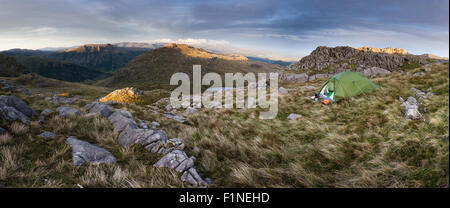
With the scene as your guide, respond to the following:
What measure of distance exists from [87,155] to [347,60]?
4865 inches

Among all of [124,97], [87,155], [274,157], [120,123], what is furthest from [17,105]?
[124,97]

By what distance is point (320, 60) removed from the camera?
11031 cm

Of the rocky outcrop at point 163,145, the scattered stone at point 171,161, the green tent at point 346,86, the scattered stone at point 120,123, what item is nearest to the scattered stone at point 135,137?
the rocky outcrop at point 163,145

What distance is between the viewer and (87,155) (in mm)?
4750

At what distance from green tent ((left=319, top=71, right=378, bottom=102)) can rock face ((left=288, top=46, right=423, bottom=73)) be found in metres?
90.2

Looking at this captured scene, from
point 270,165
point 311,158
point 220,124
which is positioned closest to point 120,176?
point 270,165

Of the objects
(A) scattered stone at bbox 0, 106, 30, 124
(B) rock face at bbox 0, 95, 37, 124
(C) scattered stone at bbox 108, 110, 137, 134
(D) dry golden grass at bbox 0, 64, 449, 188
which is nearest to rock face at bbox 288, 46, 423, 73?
(D) dry golden grass at bbox 0, 64, 449, 188

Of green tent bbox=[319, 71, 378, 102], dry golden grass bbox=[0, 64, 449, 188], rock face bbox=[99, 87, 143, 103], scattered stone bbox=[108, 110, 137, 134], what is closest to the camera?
dry golden grass bbox=[0, 64, 449, 188]

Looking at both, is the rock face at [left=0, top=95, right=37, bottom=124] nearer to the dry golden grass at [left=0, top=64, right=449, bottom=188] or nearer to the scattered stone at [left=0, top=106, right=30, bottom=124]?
the scattered stone at [left=0, top=106, right=30, bottom=124]

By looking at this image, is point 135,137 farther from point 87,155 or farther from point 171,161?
point 171,161

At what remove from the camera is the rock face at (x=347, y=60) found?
89250mm

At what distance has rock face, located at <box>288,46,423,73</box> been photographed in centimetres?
8925

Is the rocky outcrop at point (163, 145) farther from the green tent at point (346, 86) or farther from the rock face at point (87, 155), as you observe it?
the green tent at point (346, 86)

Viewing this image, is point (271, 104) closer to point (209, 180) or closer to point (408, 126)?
point (408, 126)
